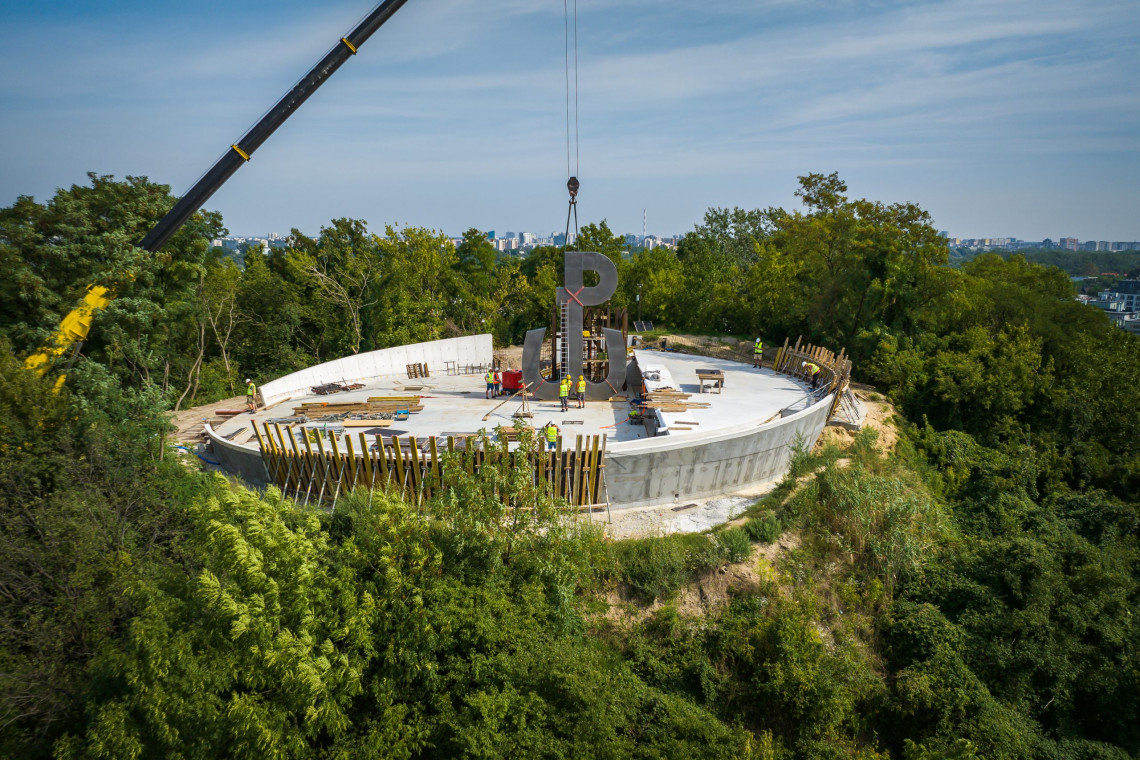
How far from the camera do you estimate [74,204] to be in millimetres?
25000

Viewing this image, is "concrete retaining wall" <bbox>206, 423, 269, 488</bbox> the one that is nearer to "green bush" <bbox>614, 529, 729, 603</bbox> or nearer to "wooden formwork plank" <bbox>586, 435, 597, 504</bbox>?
"wooden formwork plank" <bbox>586, 435, 597, 504</bbox>

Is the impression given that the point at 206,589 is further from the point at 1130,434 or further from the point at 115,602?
the point at 1130,434

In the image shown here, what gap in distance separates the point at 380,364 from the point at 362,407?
310 inches

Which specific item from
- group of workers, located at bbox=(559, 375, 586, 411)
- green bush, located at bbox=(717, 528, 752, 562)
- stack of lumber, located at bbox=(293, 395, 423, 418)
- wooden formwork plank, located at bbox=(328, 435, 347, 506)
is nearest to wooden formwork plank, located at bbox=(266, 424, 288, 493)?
wooden formwork plank, located at bbox=(328, 435, 347, 506)

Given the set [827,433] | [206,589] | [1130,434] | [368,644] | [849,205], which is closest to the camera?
[206,589]

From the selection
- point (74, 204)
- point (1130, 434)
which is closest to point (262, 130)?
point (74, 204)

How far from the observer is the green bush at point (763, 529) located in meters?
19.3

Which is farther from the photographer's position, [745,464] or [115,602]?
[745,464]

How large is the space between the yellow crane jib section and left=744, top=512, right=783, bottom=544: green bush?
2243 cm

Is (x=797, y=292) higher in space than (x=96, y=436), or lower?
higher

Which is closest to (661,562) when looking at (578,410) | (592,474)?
(592,474)

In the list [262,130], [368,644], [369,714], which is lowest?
[369,714]

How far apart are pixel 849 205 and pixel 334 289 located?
3590 centimetres

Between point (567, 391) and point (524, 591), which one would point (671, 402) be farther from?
point (524, 591)
